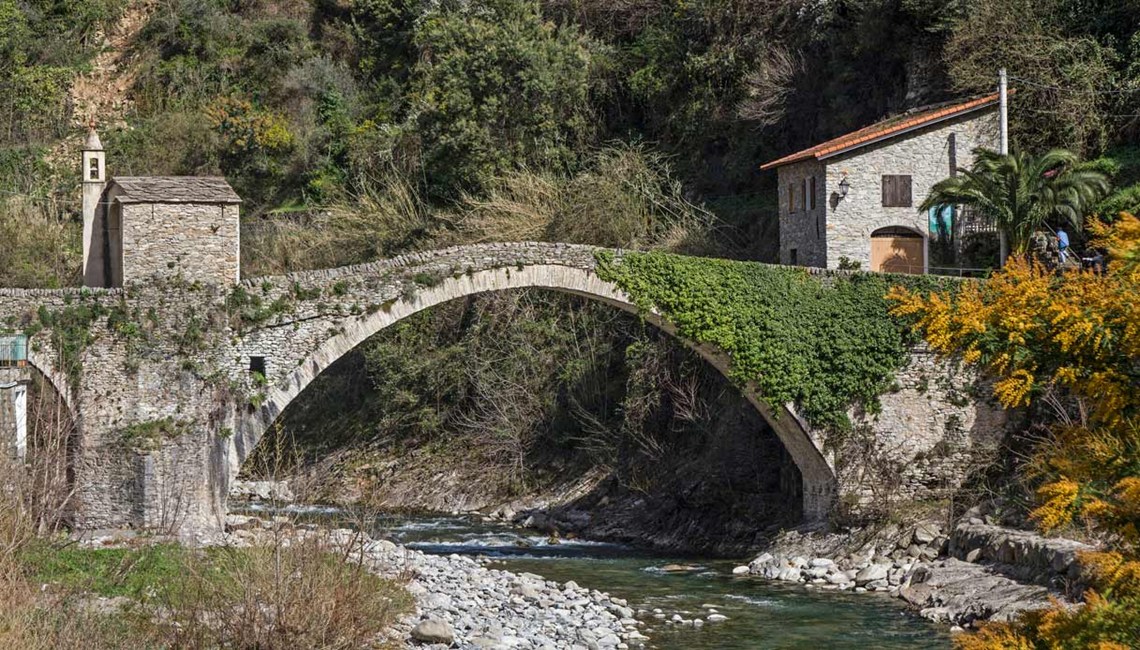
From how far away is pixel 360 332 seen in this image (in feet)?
68.8

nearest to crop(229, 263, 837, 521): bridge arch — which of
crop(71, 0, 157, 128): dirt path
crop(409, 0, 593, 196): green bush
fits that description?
crop(409, 0, 593, 196): green bush

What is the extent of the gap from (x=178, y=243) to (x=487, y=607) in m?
7.48

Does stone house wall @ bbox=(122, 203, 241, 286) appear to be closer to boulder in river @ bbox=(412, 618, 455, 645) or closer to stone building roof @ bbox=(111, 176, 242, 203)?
stone building roof @ bbox=(111, 176, 242, 203)

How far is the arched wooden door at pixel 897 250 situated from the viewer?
2566cm

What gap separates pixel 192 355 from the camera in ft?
67.9

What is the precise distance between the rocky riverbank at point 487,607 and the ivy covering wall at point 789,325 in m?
5.03

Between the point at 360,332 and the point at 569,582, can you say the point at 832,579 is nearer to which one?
the point at 569,582

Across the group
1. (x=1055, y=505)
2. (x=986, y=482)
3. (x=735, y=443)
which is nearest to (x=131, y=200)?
(x=735, y=443)

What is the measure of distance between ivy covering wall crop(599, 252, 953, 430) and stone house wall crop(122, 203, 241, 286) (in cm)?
574

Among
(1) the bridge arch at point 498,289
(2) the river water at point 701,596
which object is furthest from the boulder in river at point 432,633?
(1) the bridge arch at point 498,289

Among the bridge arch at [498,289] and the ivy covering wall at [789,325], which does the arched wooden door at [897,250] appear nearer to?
the ivy covering wall at [789,325]

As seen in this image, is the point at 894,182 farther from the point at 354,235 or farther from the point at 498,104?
the point at 354,235

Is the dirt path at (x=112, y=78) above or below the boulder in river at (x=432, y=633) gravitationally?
above

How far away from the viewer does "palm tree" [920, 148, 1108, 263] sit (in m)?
23.1
